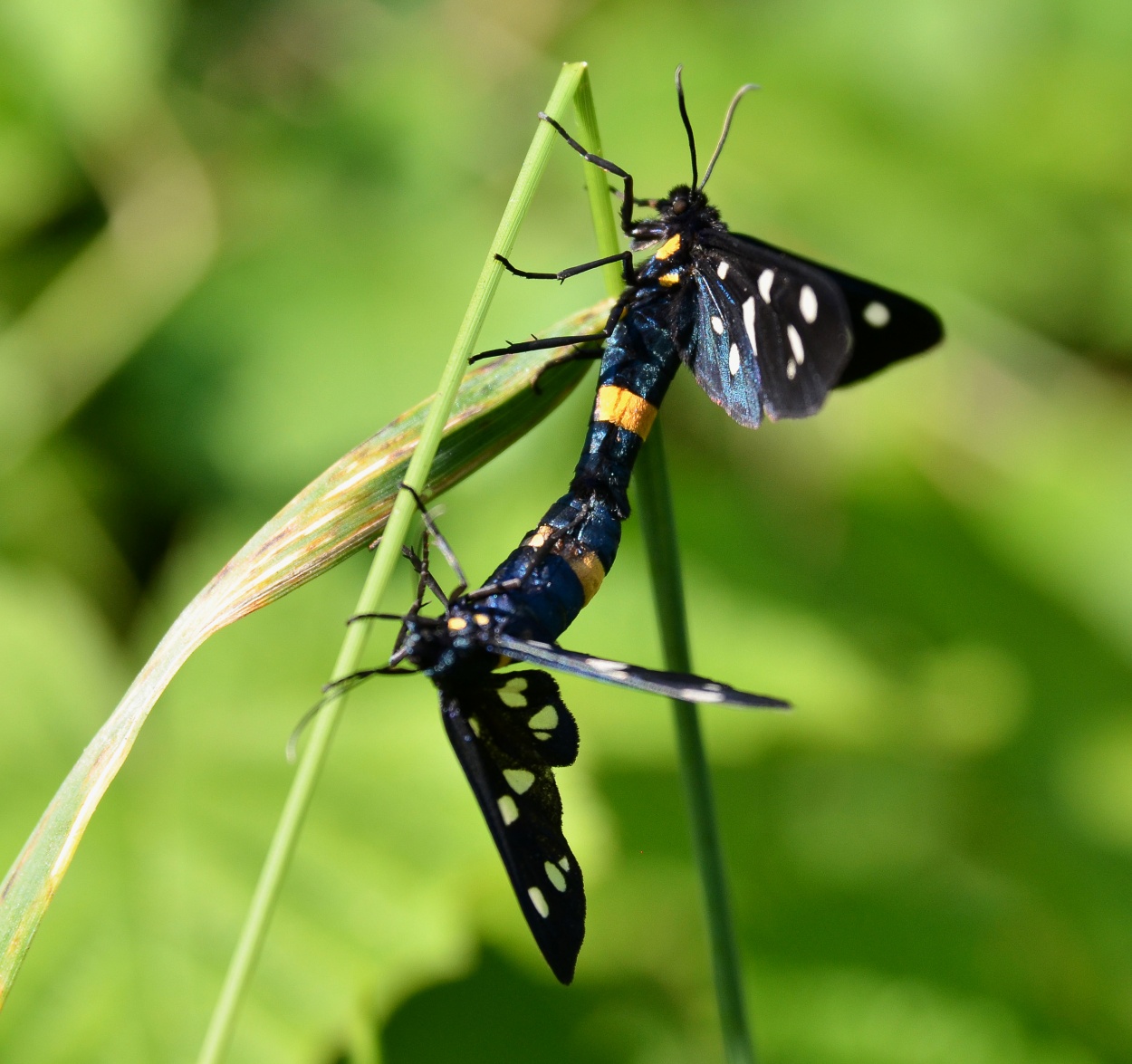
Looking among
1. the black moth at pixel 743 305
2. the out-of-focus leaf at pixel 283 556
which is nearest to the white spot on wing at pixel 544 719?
the out-of-focus leaf at pixel 283 556

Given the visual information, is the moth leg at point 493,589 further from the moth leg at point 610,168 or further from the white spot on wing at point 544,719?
the moth leg at point 610,168

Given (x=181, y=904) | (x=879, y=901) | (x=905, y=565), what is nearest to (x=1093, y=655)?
(x=905, y=565)

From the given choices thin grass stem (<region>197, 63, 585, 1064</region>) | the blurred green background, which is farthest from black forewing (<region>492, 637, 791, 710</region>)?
the blurred green background

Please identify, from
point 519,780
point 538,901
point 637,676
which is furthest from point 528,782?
point 637,676

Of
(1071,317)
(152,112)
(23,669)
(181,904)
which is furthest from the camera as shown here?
(1071,317)

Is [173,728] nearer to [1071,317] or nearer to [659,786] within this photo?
[659,786]
